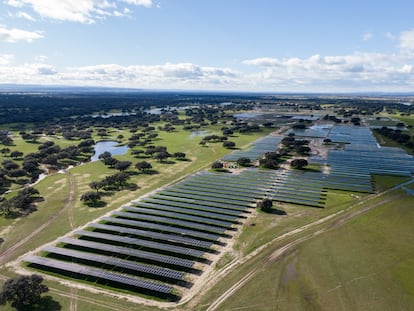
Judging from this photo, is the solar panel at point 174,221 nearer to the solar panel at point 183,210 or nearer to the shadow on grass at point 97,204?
the solar panel at point 183,210

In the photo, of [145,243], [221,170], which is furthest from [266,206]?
[221,170]

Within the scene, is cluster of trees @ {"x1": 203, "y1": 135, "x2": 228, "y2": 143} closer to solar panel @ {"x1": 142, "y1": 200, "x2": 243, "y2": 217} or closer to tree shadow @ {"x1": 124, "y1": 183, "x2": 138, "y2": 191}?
tree shadow @ {"x1": 124, "y1": 183, "x2": 138, "y2": 191}

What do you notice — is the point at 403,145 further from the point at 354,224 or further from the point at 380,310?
the point at 380,310

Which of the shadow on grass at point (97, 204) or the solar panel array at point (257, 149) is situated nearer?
the shadow on grass at point (97, 204)

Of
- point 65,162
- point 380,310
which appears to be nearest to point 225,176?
point 380,310

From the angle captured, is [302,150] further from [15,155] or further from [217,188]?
[15,155]

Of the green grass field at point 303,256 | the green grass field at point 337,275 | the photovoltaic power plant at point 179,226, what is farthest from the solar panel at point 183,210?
the green grass field at point 337,275
